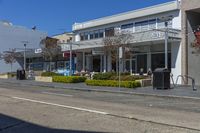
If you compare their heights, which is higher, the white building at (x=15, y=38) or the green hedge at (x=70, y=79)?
the white building at (x=15, y=38)

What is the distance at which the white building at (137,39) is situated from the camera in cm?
3400

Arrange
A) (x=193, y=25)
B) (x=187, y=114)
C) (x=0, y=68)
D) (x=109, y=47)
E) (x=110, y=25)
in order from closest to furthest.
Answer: (x=187, y=114)
(x=193, y=25)
(x=109, y=47)
(x=110, y=25)
(x=0, y=68)

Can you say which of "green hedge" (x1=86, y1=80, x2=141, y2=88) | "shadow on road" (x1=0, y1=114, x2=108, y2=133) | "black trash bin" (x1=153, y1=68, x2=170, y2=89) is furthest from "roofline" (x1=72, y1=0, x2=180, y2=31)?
"shadow on road" (x1=0, y1=114, x2=108, y2=133)

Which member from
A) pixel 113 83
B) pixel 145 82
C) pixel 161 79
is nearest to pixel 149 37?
pixel 145 82

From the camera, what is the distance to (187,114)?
13094 millimetres

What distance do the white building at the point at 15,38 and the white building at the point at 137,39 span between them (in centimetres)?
2414

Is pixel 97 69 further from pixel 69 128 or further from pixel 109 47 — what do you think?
pixel 69 128

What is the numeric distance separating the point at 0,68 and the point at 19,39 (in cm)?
730

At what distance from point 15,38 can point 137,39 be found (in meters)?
40.9

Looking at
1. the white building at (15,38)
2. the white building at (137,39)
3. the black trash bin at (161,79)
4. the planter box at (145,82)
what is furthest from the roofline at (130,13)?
the white building at (15,38)

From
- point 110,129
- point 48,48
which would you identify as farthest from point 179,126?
point 48,48

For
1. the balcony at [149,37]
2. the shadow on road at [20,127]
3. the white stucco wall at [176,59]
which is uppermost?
the balcony at [149,37]

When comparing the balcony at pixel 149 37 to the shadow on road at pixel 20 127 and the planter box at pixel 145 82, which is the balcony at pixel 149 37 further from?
the shadow on road at pixel 20 127

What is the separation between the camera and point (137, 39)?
117 feet
